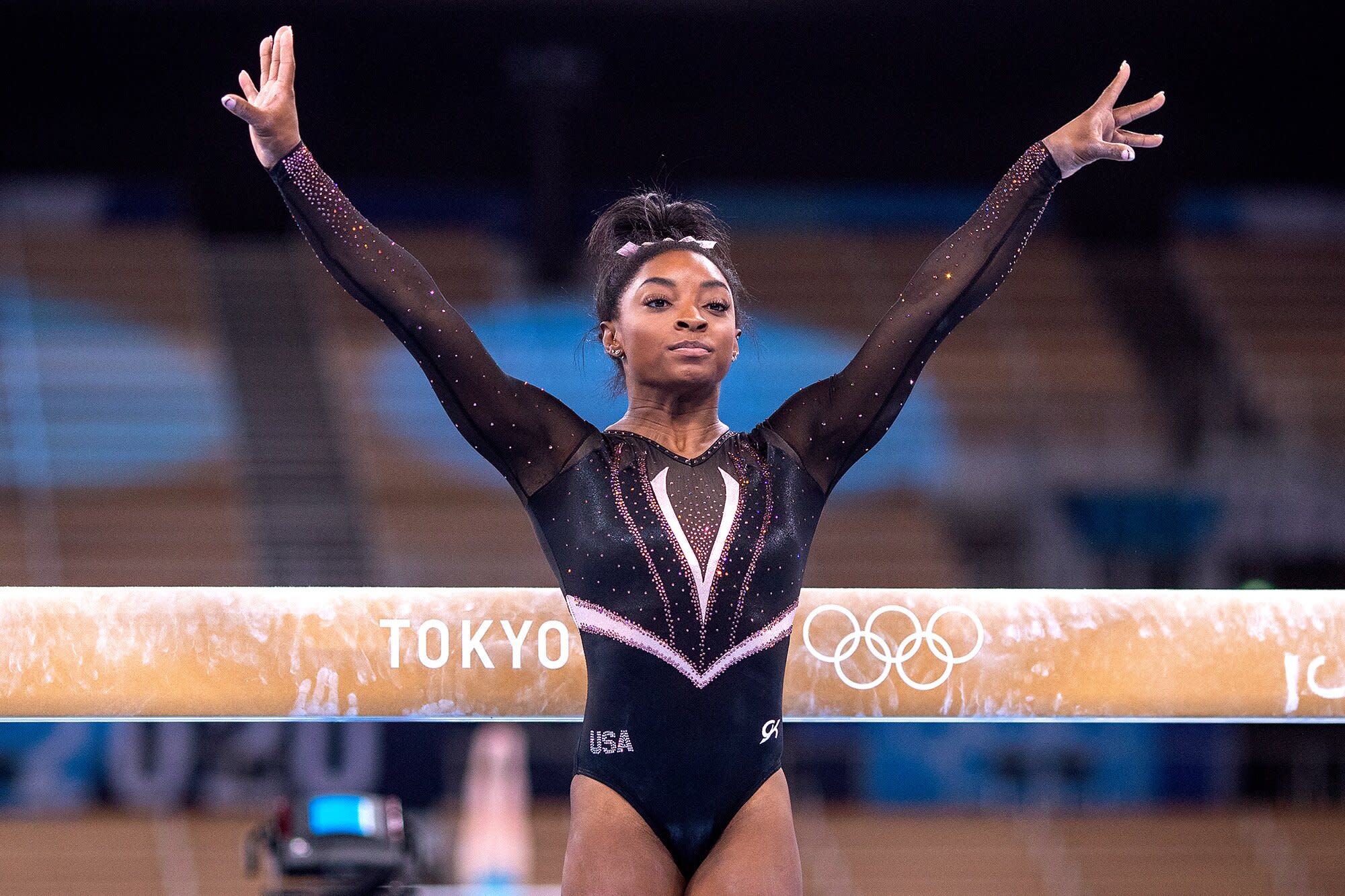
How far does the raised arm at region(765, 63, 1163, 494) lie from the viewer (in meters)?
2.43

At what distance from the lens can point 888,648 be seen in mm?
2879

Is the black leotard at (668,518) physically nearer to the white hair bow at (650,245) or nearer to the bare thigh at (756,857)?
the bare thigh at (756,857)

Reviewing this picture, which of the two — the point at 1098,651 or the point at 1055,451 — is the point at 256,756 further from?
the point at 1098,651

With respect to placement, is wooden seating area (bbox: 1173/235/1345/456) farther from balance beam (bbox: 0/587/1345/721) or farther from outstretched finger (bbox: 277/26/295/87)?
outstretched finger (bbox: 277/26/295/87)

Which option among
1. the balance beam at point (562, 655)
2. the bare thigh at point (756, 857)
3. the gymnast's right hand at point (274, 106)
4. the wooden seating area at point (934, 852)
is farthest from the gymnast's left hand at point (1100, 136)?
the wooden seating area at point (934, 852)

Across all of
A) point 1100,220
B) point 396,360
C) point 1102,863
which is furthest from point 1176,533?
point 396,360

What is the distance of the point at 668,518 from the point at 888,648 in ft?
2.60

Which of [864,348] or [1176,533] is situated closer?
[864,348]

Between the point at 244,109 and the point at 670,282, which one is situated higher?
the point at 244,109

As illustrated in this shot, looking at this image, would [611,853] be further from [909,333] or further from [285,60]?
[285,60]

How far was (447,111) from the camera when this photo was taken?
11.8 m

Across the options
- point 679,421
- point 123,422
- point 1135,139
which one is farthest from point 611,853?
point 123,422

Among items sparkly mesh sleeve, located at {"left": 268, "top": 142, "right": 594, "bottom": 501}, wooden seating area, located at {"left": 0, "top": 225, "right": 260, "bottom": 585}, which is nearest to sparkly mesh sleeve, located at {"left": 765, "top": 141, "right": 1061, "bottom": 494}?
sparkly mesh sleeve, located at {"left": 268, "top": 142, "right": 594, "bottom": 501}

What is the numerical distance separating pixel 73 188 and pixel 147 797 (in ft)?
19.0
